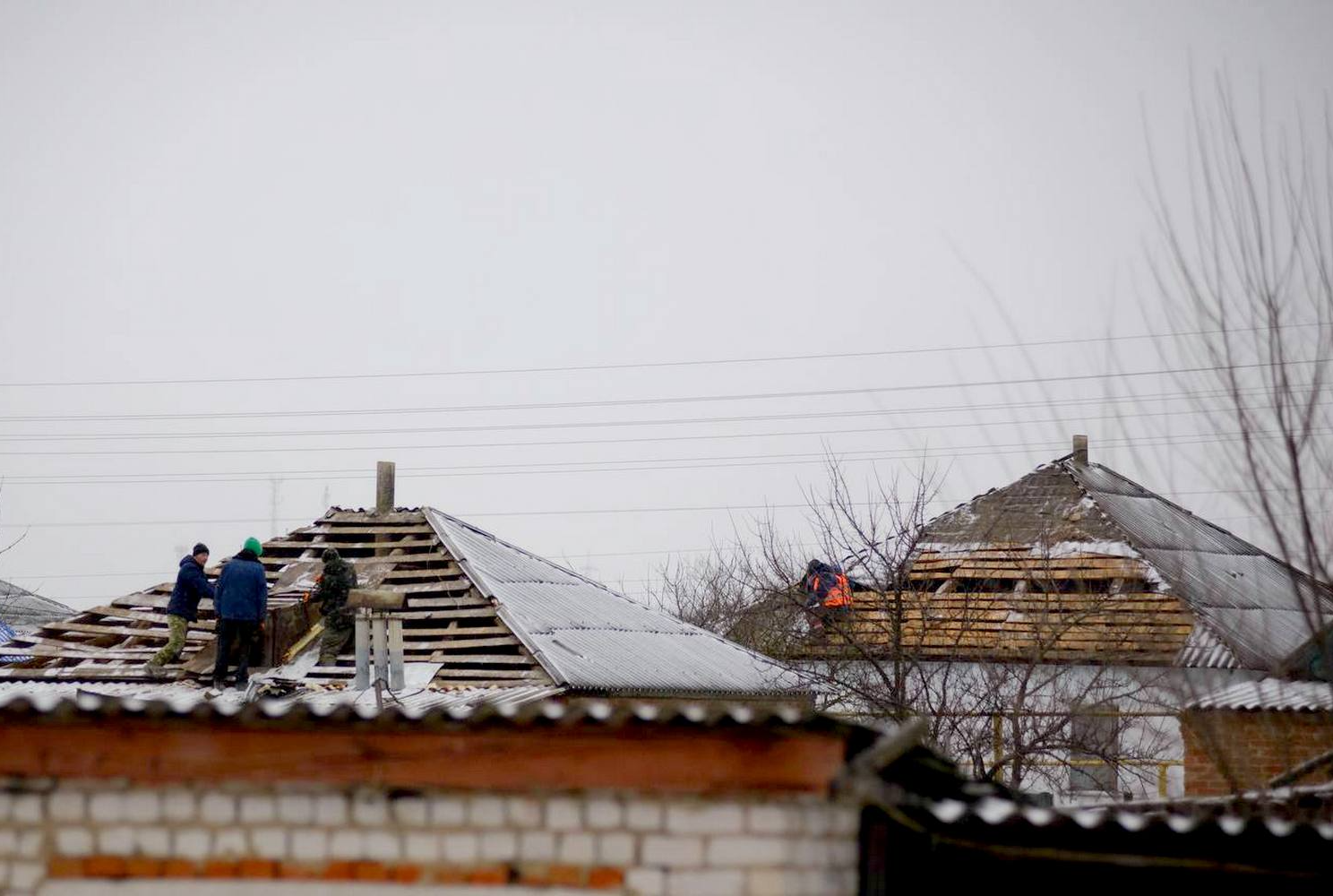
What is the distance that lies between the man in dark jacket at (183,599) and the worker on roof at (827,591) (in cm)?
926

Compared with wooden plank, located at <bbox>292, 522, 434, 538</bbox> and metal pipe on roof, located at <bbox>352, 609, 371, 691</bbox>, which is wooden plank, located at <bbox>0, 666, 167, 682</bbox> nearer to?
metal pipe on roof, located at <bbox>352, 609, 371, 691</bbox>

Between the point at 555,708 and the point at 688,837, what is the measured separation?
811 mm

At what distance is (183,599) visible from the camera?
17.9 meters

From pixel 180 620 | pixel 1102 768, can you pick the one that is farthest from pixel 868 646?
pixel 180 620

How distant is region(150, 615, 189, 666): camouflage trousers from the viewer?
17797mm

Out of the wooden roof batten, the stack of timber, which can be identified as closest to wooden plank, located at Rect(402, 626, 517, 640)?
the wooden roof batten

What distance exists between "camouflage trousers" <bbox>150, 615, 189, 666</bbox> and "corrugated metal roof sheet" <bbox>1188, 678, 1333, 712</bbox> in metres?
11.8

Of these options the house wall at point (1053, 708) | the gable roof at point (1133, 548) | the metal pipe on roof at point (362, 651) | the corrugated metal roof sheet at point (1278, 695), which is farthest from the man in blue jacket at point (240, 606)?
the gable roof at point (1133, 548)

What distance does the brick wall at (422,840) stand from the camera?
647 centimetres

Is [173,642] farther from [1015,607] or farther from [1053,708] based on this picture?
[1015,607]

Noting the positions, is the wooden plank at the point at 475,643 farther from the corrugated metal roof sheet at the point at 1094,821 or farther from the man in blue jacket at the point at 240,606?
the corrugated metal roof sheet at the point at 1094,821

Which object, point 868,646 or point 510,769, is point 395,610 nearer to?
point 868,646

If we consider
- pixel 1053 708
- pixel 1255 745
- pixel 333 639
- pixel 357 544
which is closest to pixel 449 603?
pixel 333 639

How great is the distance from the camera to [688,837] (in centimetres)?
649
